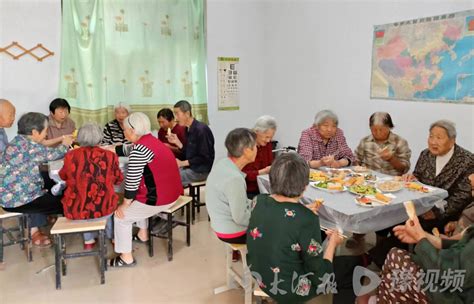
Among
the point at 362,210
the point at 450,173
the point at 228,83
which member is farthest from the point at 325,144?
the point at 228,83

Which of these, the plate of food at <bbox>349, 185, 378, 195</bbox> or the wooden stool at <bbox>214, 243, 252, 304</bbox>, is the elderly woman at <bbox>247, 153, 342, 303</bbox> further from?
the plate of food at <bbox>349, 185, 378, 195</bbox>

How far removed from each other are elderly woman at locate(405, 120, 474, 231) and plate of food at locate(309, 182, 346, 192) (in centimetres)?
73

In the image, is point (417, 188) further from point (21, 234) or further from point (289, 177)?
point (21, 234)

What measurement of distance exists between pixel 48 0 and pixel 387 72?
3.74 meters

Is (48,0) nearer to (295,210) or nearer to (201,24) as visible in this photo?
(201,24)

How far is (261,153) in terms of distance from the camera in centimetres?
316

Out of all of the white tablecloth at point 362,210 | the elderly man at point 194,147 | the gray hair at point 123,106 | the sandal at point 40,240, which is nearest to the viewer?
the white tablecloth at point 362,210

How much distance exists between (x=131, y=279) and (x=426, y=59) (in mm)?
3189

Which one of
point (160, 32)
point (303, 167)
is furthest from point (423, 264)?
point (160, 32)

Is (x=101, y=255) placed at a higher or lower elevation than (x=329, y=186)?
lower

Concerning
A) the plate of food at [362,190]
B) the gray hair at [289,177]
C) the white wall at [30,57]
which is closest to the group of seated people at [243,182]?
the gray hair at [289,177]

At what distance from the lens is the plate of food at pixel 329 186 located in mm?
2398

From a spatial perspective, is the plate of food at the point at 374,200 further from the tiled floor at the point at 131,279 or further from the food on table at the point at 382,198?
the tiled floor at the point at 131,279

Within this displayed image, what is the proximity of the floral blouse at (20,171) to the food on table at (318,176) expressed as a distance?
2.02m
